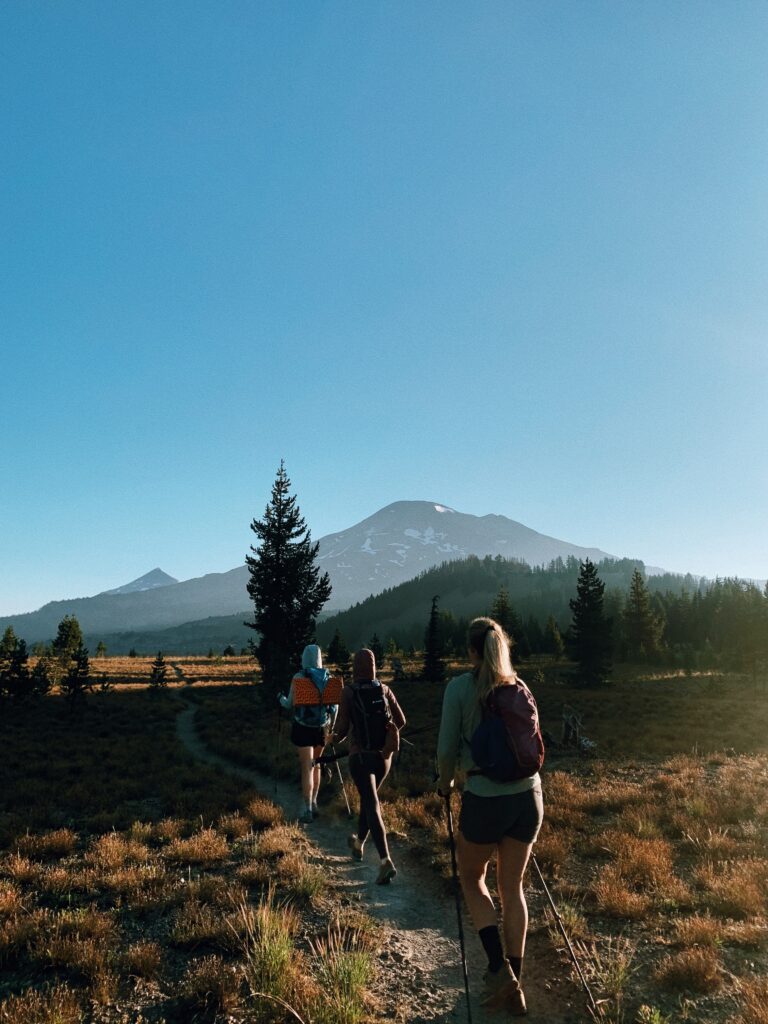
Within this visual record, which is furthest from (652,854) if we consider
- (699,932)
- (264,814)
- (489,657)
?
(264,814)

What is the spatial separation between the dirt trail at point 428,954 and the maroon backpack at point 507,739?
200cm

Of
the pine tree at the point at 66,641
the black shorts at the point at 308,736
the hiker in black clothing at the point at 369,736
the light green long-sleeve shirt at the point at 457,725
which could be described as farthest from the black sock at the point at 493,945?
the pine tree at the point at 66,641

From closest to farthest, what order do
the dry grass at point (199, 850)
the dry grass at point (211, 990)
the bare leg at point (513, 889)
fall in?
the bare leg at point (513, 889), the dry grass at point (211, 990), the dry grass at point (199, 850)

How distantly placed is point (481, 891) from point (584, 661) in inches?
1800

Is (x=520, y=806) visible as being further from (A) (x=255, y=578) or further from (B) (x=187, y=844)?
(A) (x=255, y=578)

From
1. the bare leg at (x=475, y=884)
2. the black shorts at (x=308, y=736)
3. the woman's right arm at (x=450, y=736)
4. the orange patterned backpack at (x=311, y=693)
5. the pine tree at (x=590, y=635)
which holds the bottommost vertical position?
the pine tree at (x=590, y=635)

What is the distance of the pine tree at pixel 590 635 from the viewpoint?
1783 inches

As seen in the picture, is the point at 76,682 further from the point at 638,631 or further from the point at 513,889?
the point at 638,631

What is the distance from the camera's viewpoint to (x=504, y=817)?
379cm

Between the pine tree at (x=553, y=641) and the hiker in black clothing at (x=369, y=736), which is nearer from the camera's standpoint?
the hiker in black clothing at (x=369, y=736)

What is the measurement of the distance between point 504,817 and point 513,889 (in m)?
0.62

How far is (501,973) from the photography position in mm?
4156

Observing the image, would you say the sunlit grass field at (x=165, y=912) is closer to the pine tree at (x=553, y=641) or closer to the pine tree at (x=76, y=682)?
the pine tree at (x=76, y=682)

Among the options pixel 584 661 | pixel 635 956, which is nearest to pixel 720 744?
pixel 635 956
